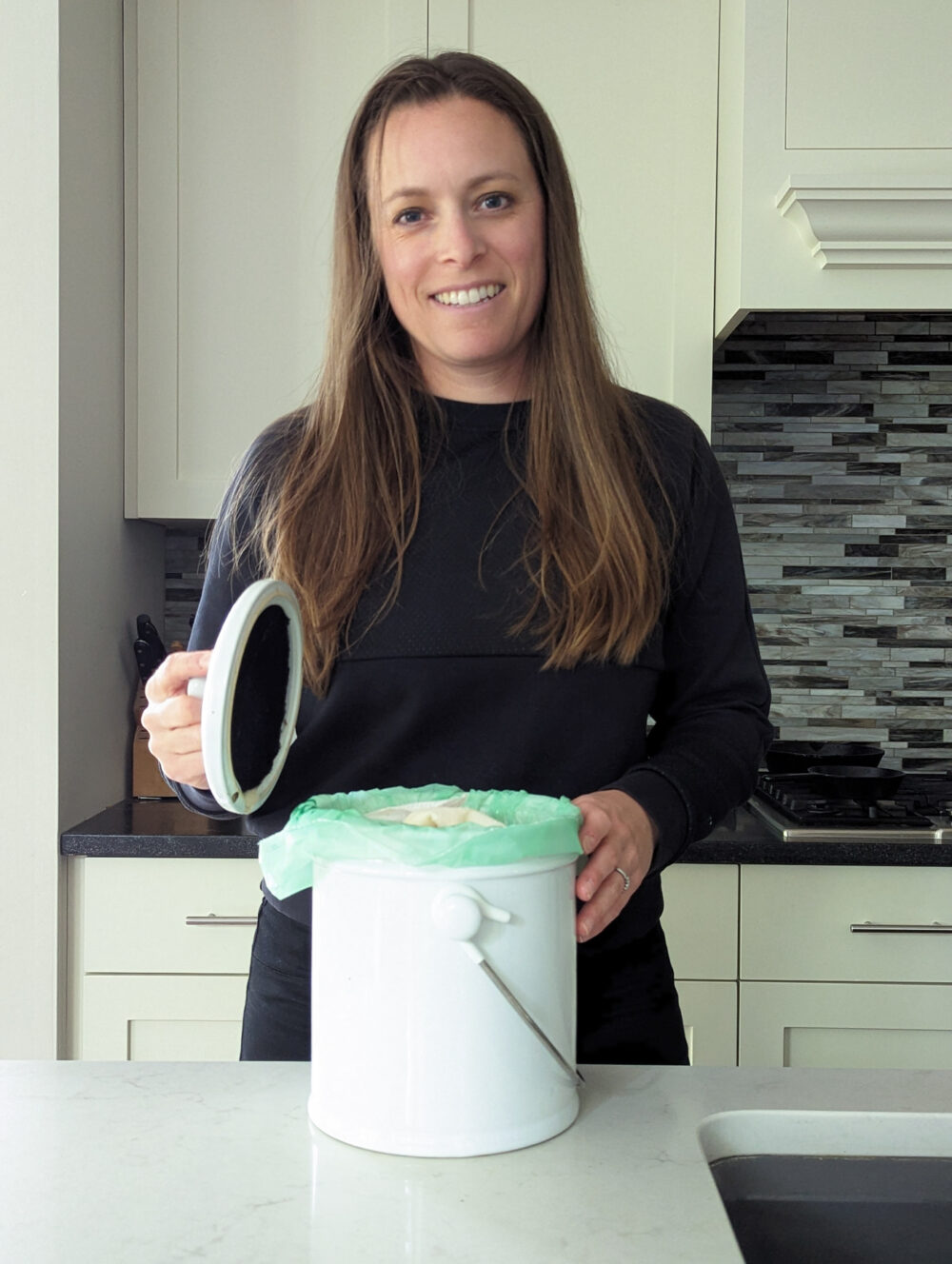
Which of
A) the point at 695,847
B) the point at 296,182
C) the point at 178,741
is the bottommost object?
the point at 695,847

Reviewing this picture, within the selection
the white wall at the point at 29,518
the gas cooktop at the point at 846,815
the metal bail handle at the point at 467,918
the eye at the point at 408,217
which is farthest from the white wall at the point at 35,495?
the metal bail handle at the point at 467,918

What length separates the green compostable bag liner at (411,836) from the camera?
24.6 inches

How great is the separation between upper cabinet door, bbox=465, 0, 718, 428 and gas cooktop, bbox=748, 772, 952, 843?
582mm

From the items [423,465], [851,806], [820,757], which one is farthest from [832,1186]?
[820,757]

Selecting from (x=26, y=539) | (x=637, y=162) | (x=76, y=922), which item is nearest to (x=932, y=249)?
(x=637, y=162)

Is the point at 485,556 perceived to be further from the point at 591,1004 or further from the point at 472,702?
the point at 591,1004

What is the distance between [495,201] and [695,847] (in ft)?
3.17

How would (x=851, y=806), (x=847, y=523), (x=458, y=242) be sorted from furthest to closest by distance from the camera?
(x=847, y=523) → (x=851, y=806) → (x=458, y=242)

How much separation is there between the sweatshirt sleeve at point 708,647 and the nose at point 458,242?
233 mm

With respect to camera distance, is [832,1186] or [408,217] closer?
[832,1186]

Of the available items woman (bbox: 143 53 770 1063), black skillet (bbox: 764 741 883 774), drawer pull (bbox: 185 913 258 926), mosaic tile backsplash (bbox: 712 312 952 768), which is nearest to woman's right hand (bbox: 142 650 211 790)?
woman (bbox: 143 53 770 1063)

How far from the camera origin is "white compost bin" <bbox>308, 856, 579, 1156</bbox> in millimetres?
629

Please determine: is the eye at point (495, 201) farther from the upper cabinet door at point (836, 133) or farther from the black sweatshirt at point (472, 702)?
the upper cabinet door at point (836, 133)

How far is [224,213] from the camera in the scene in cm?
199
